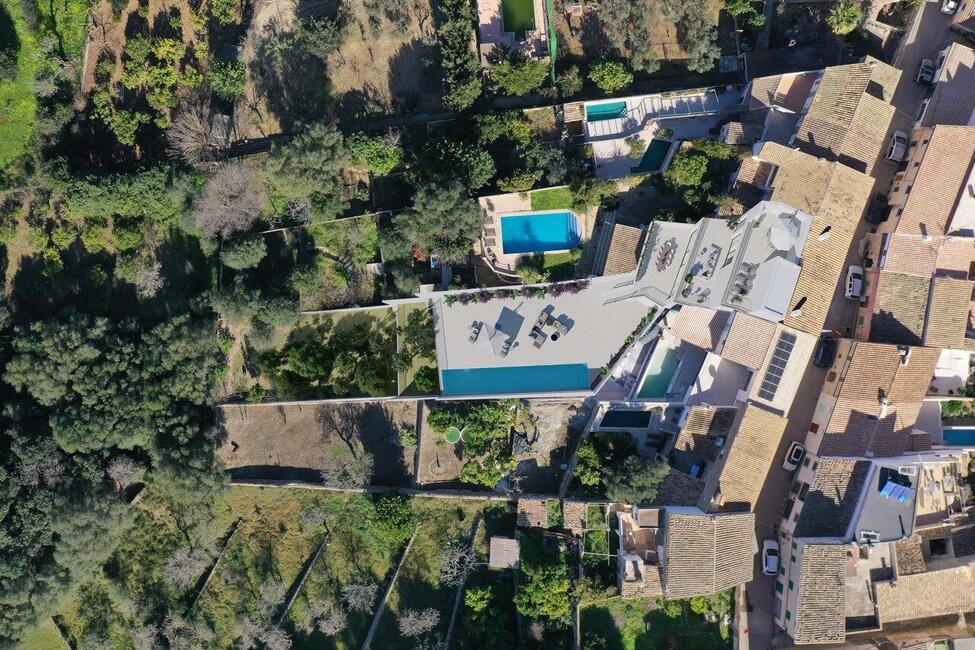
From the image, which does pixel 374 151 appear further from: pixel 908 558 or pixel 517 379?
pixel 908 558

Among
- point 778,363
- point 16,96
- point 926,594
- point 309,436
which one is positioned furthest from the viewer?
point 16,96

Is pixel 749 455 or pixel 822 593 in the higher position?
pixel 749 455

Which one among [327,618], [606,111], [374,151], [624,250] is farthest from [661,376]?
[327,618]

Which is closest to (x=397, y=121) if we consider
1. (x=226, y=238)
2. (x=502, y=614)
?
(x=226, y=238)

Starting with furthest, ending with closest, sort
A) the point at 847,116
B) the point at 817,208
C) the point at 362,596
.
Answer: the point at 362,596, the point at 847,116, the point at 817,208

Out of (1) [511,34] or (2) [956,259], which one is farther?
(1) [511,34]

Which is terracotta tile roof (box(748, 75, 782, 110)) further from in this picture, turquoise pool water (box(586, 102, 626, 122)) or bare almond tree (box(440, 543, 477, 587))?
bare almond tree (box(440, 543, 477, 587))
